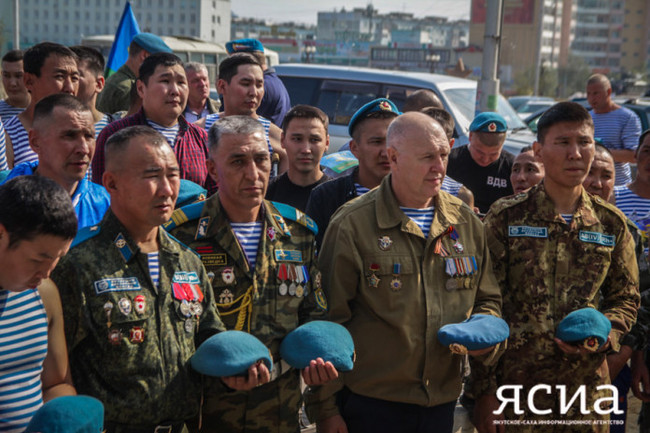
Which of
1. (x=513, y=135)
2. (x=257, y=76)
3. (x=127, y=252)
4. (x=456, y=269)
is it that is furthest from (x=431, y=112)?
(x=513, y=135)

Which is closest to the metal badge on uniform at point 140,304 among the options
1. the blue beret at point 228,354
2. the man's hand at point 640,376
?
the blue beret at point 228,354

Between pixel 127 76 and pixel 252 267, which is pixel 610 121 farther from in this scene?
pixel 252 267

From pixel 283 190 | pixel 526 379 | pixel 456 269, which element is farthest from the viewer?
pixel 283 190

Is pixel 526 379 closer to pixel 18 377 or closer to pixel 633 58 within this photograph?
pixel 18 377

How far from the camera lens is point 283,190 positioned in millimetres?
4695

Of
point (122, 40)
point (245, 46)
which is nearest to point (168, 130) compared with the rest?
point (245, 46)

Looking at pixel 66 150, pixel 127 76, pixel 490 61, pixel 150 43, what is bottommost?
pixel 66 150

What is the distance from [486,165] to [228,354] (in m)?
3.74

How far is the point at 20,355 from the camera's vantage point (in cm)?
237

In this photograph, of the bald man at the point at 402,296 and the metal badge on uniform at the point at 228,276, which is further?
the bald man at the point at 402,296

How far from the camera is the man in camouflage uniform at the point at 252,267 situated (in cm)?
308

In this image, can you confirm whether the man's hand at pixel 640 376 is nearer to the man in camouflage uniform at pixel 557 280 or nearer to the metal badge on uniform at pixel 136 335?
the man in camouflage uniform at pixel 557 280

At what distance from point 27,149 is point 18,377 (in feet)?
7.72

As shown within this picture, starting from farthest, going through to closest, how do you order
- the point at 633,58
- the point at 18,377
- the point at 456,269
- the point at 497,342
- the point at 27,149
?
the point at 633,58, the point at 27,149, the point at 456,269, the point at 497,342, the point at 18,377
